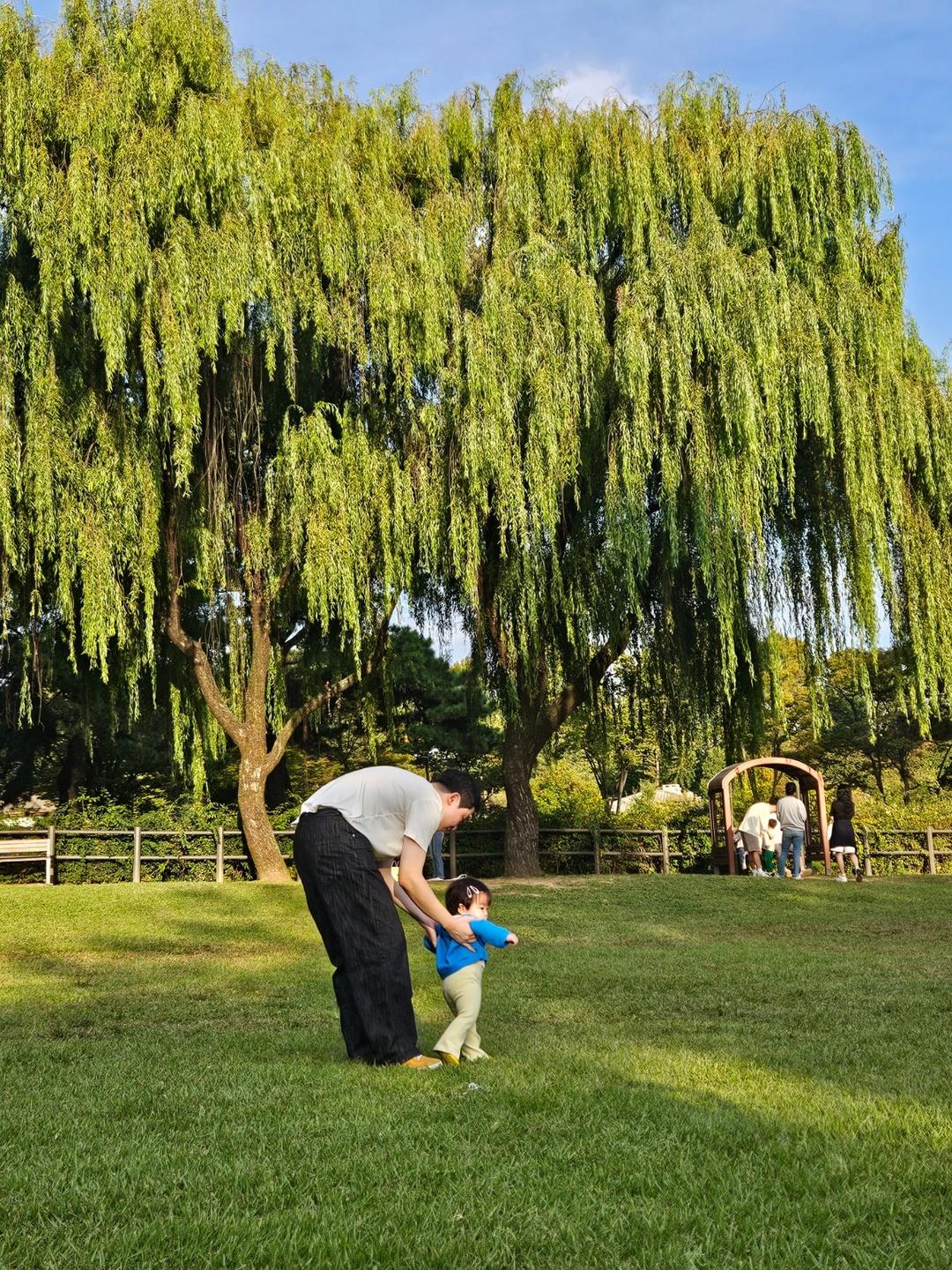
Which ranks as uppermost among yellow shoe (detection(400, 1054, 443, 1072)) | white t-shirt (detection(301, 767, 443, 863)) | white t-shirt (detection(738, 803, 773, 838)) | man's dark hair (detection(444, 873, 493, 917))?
white t-shirt (detection(301, 767, 443, 863))

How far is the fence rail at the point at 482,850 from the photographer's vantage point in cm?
1844

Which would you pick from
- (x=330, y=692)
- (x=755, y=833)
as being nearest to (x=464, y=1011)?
(x=330, y=692)

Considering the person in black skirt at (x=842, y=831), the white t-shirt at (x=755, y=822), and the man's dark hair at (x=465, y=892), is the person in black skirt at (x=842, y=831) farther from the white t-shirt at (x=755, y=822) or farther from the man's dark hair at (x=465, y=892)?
the man's dark hair at (x=465, y=892)

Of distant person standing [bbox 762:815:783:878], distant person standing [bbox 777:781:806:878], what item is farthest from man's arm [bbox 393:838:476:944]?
distant person standing [bbox 762:815:783:878]

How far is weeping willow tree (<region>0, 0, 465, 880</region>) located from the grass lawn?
758 cm

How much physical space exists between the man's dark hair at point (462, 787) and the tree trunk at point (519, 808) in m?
14.0

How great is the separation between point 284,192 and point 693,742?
37.6ft

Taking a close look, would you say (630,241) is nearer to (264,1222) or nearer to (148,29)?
(148,29)

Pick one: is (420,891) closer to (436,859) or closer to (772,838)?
(436,859)

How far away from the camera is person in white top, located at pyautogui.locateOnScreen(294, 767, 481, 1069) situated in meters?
5.39

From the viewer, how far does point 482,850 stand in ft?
70.8

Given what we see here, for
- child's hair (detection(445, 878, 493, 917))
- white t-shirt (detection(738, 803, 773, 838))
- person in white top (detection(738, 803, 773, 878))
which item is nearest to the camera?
child's hair (detection(445, 878, 493, 917))

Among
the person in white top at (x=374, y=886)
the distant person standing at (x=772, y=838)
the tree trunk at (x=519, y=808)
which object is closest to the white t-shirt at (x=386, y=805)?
the person in white top at (x=374, y=886)

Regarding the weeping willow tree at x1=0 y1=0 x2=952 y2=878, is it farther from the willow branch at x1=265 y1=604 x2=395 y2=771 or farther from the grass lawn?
the grass lawn
